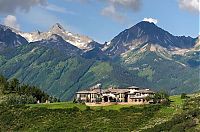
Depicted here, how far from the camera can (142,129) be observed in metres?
116

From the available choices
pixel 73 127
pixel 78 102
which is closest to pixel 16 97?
pixel 78 102

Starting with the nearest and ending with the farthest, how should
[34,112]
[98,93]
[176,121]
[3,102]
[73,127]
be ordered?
[176,121] → [73,127] → [34,112] → [3,102] → [98,93]

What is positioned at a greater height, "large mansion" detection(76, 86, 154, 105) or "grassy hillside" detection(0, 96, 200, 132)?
"large mansion" detection(76, 86, 154, 105)

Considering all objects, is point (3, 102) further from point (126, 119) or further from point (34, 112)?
point (126, 119)

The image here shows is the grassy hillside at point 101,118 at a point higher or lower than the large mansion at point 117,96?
lower

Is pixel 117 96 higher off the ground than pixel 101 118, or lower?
higher

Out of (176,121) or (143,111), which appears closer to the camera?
(176,121)

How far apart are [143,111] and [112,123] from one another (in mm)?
16293

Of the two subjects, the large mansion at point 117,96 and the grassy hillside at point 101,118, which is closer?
the grassy hillside at point 101,118

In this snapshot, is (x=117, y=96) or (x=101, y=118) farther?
(x=117, y=96)

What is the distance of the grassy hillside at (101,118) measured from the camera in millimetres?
117625

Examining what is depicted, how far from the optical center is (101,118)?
430 ft

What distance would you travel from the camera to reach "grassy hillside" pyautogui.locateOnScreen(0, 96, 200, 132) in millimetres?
117625

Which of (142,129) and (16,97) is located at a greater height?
(16,97)
